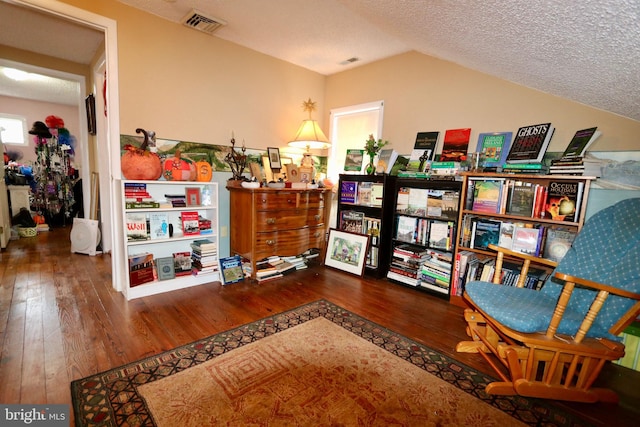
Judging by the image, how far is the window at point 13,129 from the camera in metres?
5.59

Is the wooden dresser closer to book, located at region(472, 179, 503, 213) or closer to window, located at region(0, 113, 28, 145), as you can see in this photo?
book, located at region(472, 179, 503, 213)

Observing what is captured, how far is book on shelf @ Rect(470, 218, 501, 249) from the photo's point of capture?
2.40 metres

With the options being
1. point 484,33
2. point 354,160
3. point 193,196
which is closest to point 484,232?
point 484,33

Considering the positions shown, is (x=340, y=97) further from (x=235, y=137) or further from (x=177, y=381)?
(x=177, y=381)

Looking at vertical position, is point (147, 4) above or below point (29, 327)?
above

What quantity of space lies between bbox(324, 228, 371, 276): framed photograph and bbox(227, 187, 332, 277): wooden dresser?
7.9 inches

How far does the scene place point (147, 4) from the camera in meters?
2.43

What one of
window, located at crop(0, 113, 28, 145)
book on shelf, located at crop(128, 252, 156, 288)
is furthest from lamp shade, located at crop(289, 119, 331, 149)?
window, located at crop(0, 113, 28, 145)

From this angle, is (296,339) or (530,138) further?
(530,138)

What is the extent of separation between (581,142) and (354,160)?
83.1 inches

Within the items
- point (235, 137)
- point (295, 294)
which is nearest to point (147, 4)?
point (235, 137)

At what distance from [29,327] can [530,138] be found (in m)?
4.09

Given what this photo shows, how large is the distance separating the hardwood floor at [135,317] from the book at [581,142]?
1471mm

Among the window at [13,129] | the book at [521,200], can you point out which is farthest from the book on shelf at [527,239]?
the window at [13,129]
